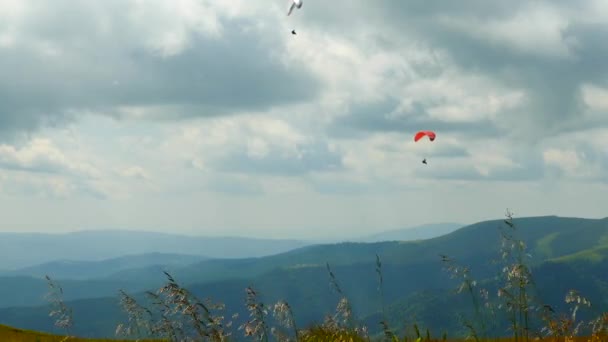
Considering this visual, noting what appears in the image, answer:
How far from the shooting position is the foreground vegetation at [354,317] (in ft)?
25.9

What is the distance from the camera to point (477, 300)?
8.23m

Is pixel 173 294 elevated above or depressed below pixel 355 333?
above

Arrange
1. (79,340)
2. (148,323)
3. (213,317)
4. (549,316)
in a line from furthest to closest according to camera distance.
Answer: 1. (79,340)
2. (148,323)
3. (213,317)
4. (549,316)

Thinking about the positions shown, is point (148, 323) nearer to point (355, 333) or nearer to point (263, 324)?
point (263, 324)

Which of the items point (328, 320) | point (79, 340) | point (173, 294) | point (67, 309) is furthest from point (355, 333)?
point (79, 340)

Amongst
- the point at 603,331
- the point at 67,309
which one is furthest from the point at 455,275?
the point at 67,309

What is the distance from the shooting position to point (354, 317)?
950cm

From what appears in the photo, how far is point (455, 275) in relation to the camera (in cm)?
877

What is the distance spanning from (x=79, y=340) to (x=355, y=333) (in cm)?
1289

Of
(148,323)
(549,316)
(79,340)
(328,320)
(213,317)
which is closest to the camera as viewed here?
(549,316)

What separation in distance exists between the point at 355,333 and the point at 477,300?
75.1 inches

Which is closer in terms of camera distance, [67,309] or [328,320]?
[67,309]

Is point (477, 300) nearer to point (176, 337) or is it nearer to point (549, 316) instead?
point (549, 316)

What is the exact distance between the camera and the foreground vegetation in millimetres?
7887
